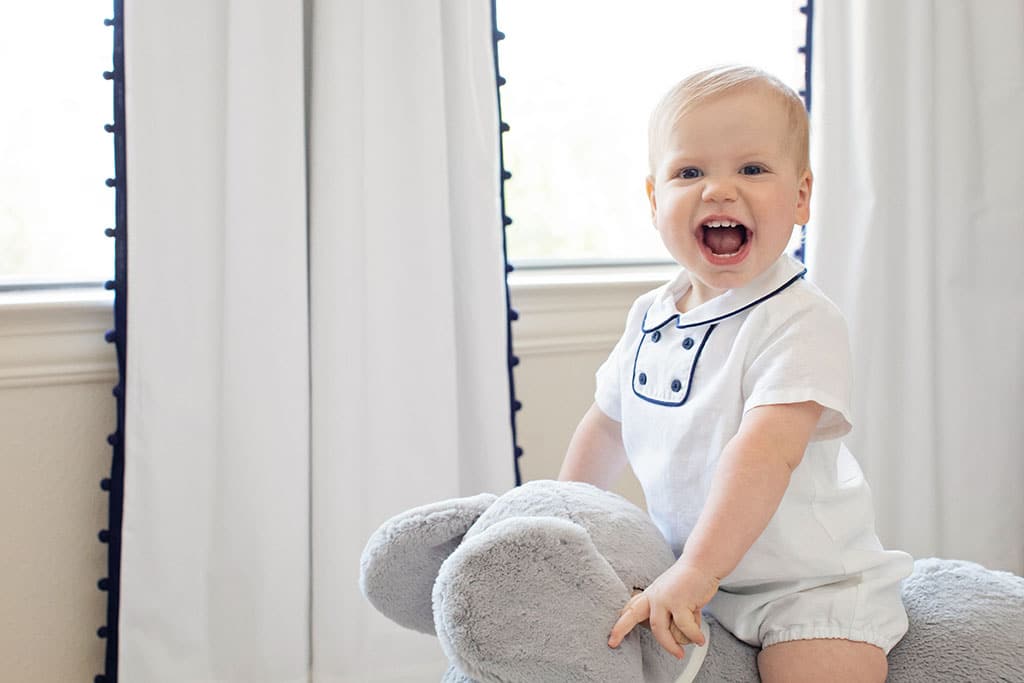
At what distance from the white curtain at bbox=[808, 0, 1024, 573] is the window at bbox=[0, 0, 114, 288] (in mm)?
1234

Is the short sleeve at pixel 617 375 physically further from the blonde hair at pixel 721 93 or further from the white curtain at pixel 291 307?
the white curtain at pixel 291 307

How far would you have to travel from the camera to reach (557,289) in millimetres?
1826

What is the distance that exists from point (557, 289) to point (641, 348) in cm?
72

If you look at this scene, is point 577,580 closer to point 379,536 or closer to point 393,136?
point 379,536

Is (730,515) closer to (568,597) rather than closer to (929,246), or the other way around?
(568,597)

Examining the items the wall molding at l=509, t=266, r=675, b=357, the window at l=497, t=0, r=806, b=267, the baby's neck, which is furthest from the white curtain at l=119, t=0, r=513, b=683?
the baby's neck

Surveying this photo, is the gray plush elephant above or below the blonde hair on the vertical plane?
below

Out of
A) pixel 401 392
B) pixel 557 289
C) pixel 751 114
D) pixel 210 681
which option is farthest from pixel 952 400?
pixel 210 681

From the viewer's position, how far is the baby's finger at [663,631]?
0.81 m

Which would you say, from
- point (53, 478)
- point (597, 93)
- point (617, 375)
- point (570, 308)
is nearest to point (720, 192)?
point (617, 375)

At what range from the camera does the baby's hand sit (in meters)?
0.81

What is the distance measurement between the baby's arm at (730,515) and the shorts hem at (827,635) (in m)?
0.11

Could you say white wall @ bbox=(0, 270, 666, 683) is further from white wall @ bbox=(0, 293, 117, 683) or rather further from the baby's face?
the baby's face

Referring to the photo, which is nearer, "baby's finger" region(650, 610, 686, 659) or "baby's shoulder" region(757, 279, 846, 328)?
"baby's finger" region(650, 610, 686, 659)
